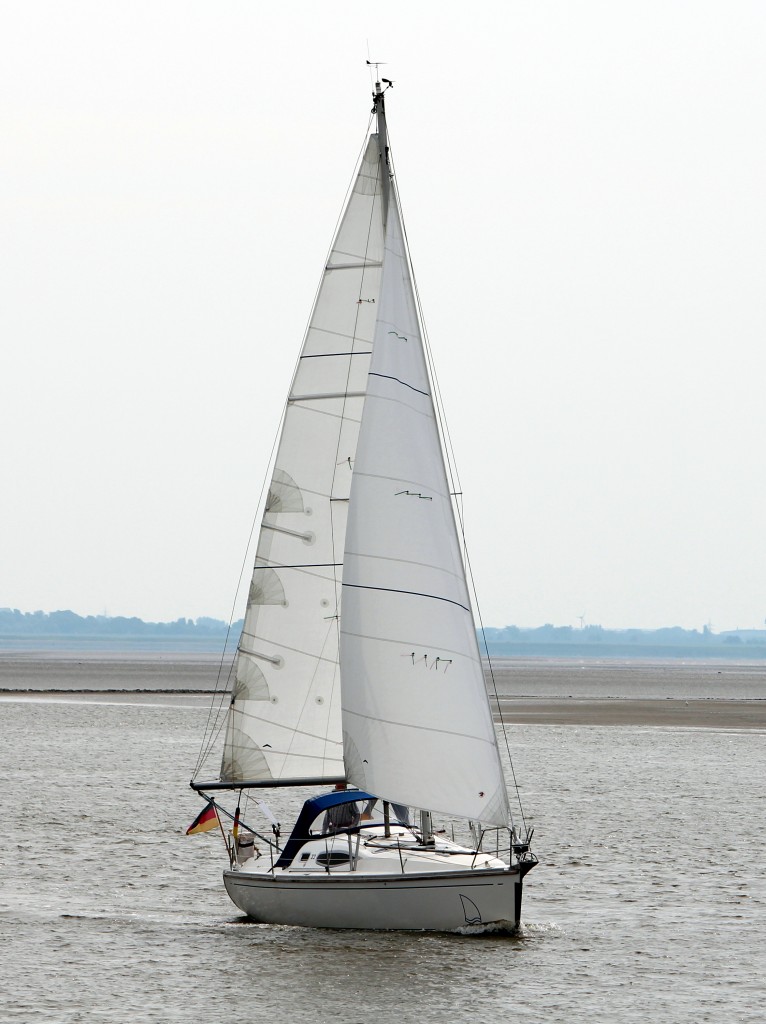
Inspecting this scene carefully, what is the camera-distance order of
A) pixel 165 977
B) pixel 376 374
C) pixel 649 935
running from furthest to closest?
pixel 649 935 → pixel 376 374 → pixel 165 977

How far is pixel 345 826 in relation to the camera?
2992 centimetres

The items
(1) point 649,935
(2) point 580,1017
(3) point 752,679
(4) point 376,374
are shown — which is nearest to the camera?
(2) point 580,1017

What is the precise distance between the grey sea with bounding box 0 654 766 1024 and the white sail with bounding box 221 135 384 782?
4.38 meters

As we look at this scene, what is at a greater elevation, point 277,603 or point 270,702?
point 277,603

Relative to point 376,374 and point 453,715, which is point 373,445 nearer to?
point 376,374

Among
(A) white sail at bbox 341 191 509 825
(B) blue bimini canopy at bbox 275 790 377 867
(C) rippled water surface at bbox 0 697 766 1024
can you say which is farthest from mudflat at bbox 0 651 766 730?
(A) white sail at bbox 341 191 509 825

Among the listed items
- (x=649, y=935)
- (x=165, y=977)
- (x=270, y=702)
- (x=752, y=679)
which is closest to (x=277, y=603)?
(x=270, y=702)

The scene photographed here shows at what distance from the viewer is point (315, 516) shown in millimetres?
31906

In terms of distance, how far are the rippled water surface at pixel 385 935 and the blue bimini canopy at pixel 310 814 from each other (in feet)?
4.65

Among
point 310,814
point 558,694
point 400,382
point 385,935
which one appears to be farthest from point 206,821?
point 558,694

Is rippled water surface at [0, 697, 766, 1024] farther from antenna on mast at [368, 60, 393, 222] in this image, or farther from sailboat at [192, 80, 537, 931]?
antenna on mast at [368, 60, 393, 222]

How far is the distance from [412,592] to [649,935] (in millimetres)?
8620

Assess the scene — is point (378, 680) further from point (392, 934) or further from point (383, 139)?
point (383, 139)

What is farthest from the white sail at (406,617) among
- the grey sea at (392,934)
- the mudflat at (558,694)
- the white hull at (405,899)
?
the mudflat at (558,694)
